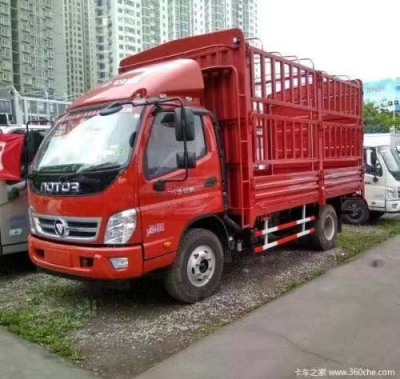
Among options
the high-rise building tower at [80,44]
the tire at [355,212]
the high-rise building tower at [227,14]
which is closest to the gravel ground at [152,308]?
the tire at [355,212]

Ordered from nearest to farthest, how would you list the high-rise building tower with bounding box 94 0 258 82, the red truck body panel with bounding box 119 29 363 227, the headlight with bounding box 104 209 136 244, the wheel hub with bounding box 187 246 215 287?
the headlight with bounding box 104 209 136 244 → the wheel hub with bounding box 187 246 215 287 → the red truck body panel with bounding box 119 29 363 227 → the high-rise building tower with bounding box 94 0 258 82

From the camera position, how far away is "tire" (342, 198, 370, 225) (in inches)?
430

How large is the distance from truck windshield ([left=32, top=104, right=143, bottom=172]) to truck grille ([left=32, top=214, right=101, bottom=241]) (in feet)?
1.60

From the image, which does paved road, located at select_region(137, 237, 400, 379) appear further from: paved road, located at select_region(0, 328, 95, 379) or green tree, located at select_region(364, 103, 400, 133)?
green tree, located at select_region(364, 103, 400, 133)

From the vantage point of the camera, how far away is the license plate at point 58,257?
195 inches

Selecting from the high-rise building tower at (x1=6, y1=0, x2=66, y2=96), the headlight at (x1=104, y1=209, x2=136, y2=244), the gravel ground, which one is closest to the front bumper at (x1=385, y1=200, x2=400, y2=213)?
the gravel ground

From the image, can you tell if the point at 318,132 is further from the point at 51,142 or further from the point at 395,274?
the point at 51,142

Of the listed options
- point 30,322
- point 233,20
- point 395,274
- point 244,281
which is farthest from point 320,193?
point 233,20

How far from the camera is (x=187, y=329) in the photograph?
4.80m

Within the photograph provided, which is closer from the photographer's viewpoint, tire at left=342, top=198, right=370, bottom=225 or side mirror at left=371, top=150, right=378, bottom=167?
tire at left=342, top=198, right=370, bottom=225

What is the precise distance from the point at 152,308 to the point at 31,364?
1.59 metres

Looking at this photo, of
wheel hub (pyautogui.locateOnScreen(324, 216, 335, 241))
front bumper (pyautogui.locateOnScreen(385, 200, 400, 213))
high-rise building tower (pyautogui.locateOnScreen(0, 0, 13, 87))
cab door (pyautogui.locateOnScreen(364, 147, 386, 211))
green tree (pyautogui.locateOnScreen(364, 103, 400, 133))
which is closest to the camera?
wheel hub (pyautogui.locateOnScreen(324, 216, 335, 241))

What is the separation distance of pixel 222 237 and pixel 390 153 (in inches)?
267

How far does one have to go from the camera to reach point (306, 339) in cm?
442
